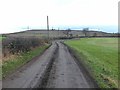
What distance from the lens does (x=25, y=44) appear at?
36219 mm

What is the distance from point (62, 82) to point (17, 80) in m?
2.36

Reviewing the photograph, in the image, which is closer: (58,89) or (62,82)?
(58,89)

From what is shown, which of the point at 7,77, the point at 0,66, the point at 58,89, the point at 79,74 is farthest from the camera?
the point at 0,66

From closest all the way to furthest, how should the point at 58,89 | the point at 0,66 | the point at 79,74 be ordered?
the point at 58,89 → the point at 79,74 → the point at 0,66

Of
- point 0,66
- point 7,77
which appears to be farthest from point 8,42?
point 7,77

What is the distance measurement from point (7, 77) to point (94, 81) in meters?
4.74

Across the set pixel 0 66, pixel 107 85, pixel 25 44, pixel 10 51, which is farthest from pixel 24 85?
pixel 25 44

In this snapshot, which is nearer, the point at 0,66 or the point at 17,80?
the point at 17,80

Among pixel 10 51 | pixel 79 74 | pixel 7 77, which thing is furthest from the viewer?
pixel 10 51

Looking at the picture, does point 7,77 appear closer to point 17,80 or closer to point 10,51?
point 17,80

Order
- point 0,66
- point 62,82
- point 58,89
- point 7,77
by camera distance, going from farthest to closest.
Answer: point 0,66, point 7,77, point 62,82, point 58,89

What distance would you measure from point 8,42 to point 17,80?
49.3 ft

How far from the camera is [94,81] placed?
1449 centimetres

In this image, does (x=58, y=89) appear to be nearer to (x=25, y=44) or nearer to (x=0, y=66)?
(x=0, y=66)
